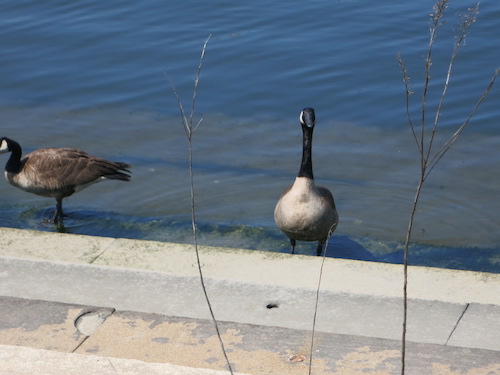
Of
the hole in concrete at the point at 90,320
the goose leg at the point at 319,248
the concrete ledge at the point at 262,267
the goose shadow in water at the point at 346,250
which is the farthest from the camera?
the goose shadow in water at the point at 346,250

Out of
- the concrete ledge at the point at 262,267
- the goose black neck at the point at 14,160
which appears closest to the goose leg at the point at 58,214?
the goose black neck at the point at 14,160

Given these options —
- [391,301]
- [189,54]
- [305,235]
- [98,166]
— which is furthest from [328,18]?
[391,301]

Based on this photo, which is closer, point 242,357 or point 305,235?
point 242,357

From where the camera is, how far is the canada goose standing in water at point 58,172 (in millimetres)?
9227

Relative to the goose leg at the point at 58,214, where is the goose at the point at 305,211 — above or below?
above

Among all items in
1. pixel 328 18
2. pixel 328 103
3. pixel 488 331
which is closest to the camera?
pixel 488 331

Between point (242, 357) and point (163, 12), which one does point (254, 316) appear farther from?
point (163, 12)

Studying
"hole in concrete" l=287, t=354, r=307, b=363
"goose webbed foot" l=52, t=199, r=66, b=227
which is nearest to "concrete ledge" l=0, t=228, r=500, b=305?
"hole in concrete" l=287, t=354, r=307, b=363

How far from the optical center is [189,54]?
14586 mm

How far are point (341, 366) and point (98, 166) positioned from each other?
5308 mm

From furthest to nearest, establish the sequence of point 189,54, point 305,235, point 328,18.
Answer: point 328,18
point 189,54
point 305,235

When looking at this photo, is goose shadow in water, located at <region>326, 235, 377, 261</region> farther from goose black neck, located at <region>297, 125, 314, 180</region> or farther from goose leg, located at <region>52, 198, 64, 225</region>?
goose leg, located at <region>52, 198, 64, 225</region>

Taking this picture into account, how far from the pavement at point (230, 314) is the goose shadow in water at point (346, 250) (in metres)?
2.52

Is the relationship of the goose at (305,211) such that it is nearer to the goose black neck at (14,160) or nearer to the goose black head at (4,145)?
the goose black neck at (14,160)
